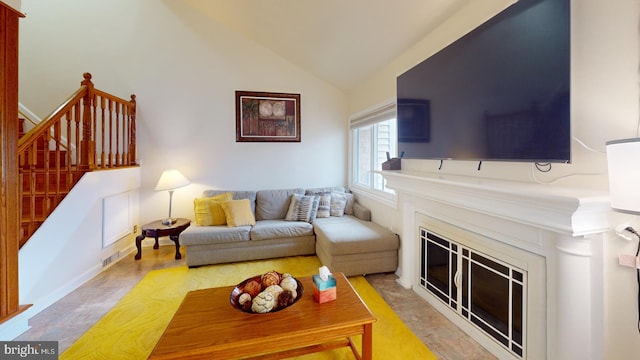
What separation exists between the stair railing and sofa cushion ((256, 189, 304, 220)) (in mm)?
1815

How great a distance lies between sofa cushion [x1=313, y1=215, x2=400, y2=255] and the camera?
2.64m

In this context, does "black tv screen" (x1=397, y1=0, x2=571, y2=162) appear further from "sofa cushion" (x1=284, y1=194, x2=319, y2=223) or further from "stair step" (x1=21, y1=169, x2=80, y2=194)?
"stair step" (x1=21, y1=169, x2=80, y2=194)

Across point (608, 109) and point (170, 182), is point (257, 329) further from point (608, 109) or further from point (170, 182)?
point (170, 182)

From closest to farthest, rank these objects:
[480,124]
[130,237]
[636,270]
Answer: [636,270] → [480,124] → [130,237]

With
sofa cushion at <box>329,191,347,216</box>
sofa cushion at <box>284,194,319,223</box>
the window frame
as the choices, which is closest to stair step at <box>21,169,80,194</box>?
sofa cushion at <box>284,194,319,223</box>

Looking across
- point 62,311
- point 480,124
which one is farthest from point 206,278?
point 480,124

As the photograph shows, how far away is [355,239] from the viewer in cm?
268

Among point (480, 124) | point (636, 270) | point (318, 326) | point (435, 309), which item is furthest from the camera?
point (435, 309)

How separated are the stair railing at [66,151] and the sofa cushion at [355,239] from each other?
2540 mm

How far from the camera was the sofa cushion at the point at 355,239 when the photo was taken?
2.64 meters

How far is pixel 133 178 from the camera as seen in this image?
3543 millimetres

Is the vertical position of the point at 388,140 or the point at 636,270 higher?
the point at 388,140

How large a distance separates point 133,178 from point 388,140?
3.45 meters

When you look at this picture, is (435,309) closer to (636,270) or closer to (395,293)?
(395,293)
